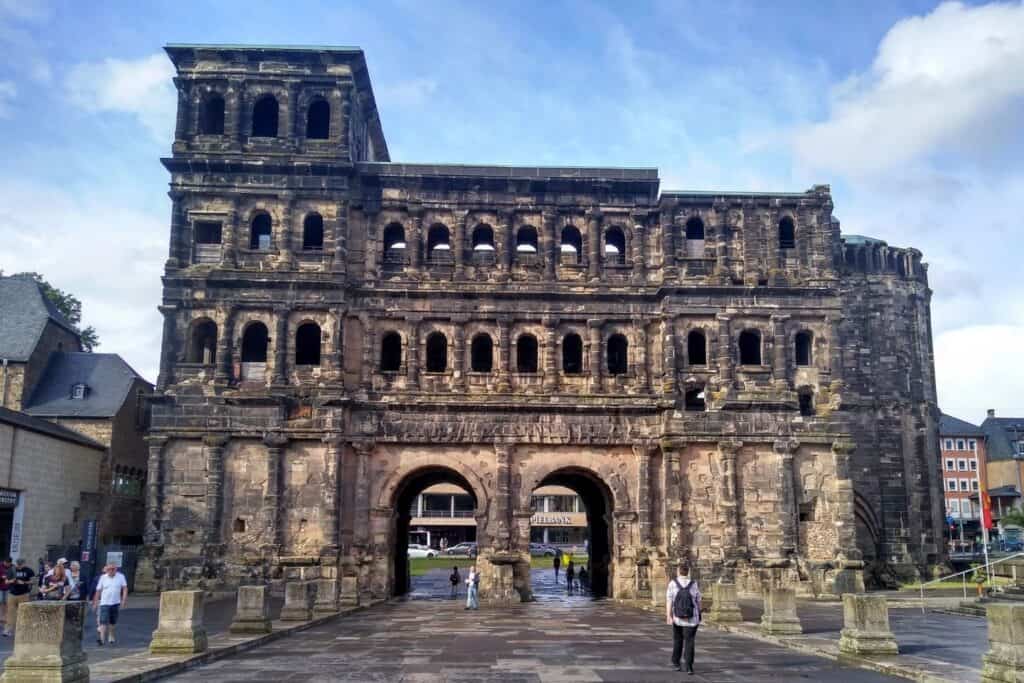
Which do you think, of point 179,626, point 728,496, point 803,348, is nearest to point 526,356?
point 728,496

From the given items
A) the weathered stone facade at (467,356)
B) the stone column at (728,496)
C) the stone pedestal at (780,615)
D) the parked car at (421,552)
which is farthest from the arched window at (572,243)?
the parked car at (421,552)

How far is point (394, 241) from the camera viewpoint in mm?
38562

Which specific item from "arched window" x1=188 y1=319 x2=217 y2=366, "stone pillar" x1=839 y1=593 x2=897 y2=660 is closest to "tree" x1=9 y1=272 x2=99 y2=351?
"arched window" x1=188 y1=319 x2=217 y2=366

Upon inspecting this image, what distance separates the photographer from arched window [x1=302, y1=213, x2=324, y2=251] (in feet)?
125

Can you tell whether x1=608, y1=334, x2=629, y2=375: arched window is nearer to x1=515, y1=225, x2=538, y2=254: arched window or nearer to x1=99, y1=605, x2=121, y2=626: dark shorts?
x1=515, y1=225, x2=538, y2=254: arched window

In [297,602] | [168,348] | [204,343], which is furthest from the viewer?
[204,343]

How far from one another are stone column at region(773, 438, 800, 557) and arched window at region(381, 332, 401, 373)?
1576 cm

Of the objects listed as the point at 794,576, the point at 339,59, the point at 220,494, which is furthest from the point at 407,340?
the point at 794,576

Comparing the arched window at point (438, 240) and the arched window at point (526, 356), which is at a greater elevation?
the arched window at point (438, 240)

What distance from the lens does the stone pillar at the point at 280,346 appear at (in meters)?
35.9

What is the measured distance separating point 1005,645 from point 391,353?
27.5 meters

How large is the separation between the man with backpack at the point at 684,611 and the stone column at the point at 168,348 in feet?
82.9

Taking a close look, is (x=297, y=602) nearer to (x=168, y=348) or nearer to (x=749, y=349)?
(x=168, y=348)

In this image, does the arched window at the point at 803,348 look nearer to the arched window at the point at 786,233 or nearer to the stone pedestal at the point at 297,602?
the arched window at the point at 786,233
